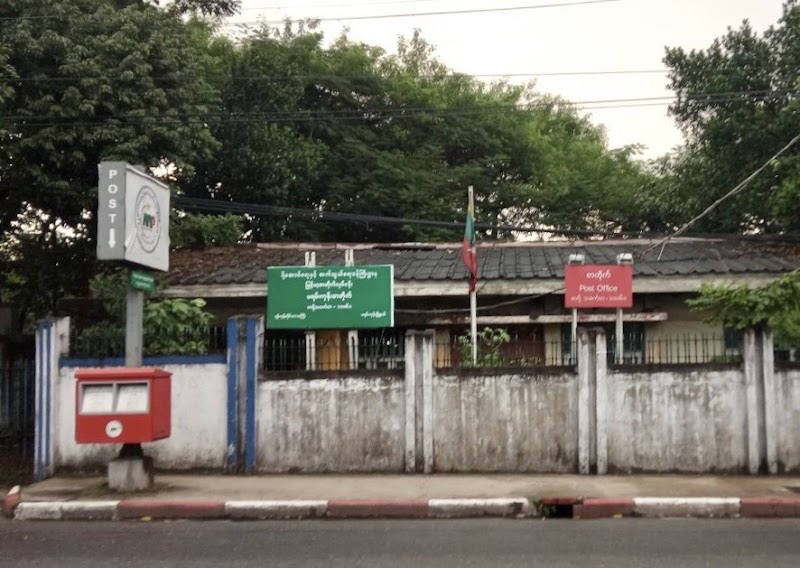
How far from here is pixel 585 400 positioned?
10.6 metres

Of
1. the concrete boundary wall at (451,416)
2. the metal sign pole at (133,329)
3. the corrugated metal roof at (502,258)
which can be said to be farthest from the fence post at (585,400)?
the metal sign pole at (133,329)

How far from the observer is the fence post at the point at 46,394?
10.8 meters

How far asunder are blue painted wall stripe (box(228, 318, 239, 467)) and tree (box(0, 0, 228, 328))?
15.6 ft

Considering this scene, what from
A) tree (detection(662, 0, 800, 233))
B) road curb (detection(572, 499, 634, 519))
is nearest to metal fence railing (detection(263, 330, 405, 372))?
road curb (detection(572, 499, 634, 519))

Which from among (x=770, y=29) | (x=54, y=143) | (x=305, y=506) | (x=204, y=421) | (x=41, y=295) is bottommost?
(x=305, y=506)

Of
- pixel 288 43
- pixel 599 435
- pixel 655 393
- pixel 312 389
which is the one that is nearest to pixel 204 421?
pixel 312 389

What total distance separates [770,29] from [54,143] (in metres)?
14.0

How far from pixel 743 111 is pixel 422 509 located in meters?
12.5

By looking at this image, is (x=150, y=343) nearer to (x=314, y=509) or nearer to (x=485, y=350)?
(x=314, y=509)

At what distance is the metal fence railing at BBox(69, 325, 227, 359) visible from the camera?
11.3m

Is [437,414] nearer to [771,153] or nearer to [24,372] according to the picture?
[24,372]

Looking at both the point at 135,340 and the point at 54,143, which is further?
the point at 54,143

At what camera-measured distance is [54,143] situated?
13891mm

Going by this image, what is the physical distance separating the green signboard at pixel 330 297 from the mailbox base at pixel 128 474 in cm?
318
